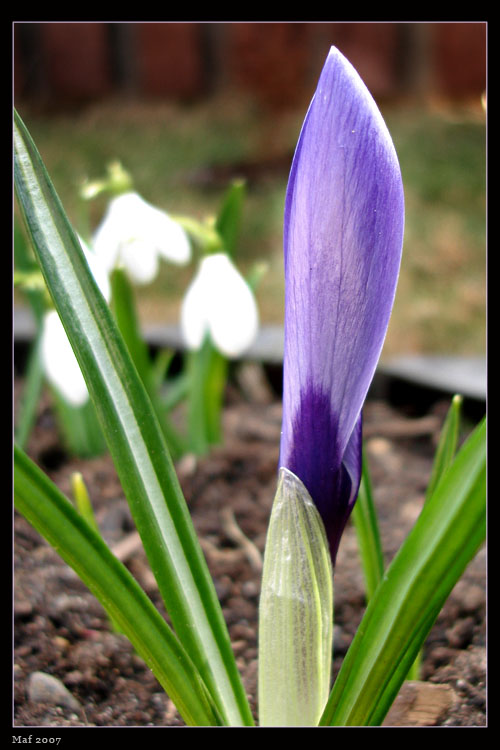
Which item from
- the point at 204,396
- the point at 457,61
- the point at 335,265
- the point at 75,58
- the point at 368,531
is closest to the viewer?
the point at 335,265

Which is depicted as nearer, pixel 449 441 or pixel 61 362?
pixel 449 441

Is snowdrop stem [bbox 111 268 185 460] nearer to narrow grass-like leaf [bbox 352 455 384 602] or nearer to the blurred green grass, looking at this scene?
narrow grass-like leaf [bbox 352 455 384 602]

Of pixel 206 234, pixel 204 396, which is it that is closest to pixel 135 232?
pixel 206 234

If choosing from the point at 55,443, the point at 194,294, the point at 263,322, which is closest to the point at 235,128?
the point at 263,322

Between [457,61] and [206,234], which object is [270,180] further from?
[206,234]

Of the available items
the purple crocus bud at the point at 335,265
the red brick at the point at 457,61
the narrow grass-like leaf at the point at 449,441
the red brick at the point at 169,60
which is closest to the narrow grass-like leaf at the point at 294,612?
the purple crocus bud at the point at 335,265

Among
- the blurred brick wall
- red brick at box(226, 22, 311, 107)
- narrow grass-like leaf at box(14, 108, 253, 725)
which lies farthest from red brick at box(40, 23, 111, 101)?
narrow grass-like leaf at box(14, 108, 253, 725)
